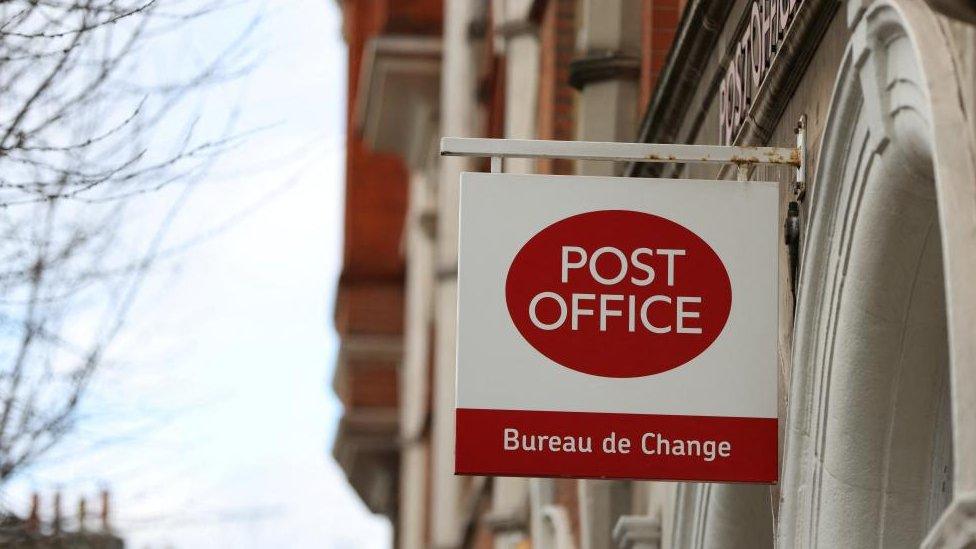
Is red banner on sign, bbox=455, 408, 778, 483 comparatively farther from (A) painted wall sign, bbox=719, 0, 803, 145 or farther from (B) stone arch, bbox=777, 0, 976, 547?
(A) painted wall sign, bbox=719, 0, 803, 145

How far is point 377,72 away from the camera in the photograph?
2692 cm

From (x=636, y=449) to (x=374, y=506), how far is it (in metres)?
29.6

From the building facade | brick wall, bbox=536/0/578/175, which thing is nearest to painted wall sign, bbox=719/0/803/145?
the building facade

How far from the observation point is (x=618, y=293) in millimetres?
6277

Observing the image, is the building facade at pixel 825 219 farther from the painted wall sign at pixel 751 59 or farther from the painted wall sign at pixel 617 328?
the painted wall sign at pixel 617 328

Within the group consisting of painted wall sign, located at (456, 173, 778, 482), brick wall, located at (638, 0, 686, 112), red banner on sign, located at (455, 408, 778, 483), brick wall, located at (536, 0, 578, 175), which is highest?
brick wall, located at (536, 0, 578, 175)

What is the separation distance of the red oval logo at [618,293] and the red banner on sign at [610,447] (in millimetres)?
174

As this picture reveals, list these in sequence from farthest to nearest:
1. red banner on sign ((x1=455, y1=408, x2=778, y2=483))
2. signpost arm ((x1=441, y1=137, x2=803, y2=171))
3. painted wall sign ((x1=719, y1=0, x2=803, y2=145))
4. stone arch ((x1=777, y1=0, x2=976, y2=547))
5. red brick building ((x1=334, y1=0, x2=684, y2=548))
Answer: red brick building ((x1=334, y1=0, x2=684, y2=548)), painted wall sign ((x1=719, y1=0, x2=803, y2=145)), signpost arm ((x1=441, y1=137, x2=803, y2=171)), red banner on sign ((x1=455, y1=408, x2=778, y2=483)), stone arch ((x1=777, y1=0, x2=976, y2=547))

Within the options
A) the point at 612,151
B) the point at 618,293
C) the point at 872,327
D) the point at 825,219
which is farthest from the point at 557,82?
the point at 872,327

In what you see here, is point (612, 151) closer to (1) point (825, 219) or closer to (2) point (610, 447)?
(1) point (825, 219)

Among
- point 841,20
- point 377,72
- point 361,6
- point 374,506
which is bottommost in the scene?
point 841,20

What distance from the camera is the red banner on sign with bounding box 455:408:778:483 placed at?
Result: 6.17 meters

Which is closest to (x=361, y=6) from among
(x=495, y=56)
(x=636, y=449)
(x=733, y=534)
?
(x=495, y=56)

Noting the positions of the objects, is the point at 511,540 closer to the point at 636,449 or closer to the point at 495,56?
the point at 495,56
